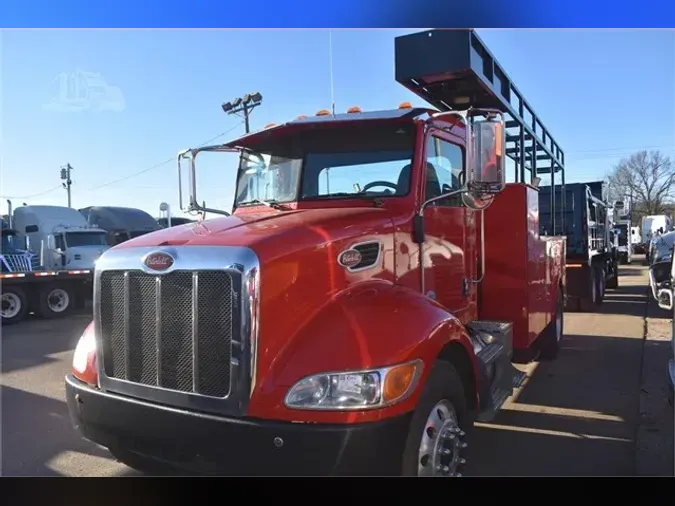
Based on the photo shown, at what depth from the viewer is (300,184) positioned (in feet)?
12.4

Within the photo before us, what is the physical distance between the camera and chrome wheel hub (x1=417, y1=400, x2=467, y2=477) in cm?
277

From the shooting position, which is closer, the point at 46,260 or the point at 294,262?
the point at 294,262

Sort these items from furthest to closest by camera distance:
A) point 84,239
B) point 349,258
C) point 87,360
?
point 84,239 → point 87,360 → point 349,258

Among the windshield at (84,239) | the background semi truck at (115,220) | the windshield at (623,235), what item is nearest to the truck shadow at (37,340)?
the windshield at (84,239)

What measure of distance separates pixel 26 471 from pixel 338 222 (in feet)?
9.32

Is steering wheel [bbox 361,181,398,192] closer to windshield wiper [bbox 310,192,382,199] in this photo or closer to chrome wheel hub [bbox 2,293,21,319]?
windshield wiper [bbox 310,192,382,199]

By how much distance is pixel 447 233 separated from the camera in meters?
3.96

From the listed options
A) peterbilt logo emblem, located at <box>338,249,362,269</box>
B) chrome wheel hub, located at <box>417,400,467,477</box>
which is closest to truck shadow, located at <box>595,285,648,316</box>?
chrome wheel hub, located at <box>417,400,467,477</box>

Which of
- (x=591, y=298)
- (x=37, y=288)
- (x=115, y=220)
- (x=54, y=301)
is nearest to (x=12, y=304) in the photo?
(x=37, y=288)

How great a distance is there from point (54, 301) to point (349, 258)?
1208 cm

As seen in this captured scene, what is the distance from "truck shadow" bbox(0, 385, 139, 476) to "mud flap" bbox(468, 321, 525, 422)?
92.5 inches

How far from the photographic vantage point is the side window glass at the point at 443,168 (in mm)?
3723

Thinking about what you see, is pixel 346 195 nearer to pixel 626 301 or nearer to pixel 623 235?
pixel 626 301

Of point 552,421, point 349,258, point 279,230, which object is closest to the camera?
point 279,230
